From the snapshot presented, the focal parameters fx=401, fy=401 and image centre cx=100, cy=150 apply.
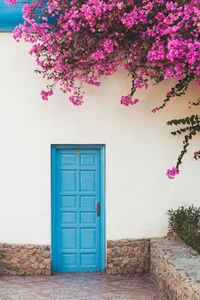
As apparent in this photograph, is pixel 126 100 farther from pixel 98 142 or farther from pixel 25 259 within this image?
pixel 25 259

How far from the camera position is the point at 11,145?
22.1ft

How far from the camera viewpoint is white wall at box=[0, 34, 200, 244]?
22.0ft

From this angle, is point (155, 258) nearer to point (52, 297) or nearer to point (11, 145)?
point (52, 297)

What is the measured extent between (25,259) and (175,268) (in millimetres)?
2699

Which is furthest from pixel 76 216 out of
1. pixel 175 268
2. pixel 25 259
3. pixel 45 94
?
pixel 175 268

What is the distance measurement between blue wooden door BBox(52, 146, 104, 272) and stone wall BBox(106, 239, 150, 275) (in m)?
0.27

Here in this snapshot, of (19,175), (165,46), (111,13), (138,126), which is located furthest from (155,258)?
(111,13)

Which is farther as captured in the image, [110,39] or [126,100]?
[126,100]

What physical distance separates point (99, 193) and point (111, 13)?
9.76 ft

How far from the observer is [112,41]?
19.5 ft

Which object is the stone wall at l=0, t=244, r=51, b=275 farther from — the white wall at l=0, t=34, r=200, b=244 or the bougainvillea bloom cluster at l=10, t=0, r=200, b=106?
the bougainvillea bloom cluster at l=10, t=0, r=200, b=106

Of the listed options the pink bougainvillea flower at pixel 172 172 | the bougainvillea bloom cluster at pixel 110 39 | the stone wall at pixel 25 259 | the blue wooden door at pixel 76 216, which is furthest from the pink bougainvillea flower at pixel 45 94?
the stone wall at pixel 25 259

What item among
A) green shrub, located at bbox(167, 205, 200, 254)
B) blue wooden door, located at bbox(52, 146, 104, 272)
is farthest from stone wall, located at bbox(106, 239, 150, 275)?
green shrub, located at bbox(167, 205, 200, 254)

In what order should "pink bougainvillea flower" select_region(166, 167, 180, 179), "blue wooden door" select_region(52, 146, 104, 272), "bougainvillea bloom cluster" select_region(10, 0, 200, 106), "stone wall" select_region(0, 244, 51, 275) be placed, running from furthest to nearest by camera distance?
"blue wooden door" select_region(52, 146, 104, 272), "stone wall" select_region(0, 244, 51, 275), "pink bougainvillea flower" select_region(166, 167, 180, 179), "bougainvillea bloom cluster" select_region(10, 0, 200, 106)
